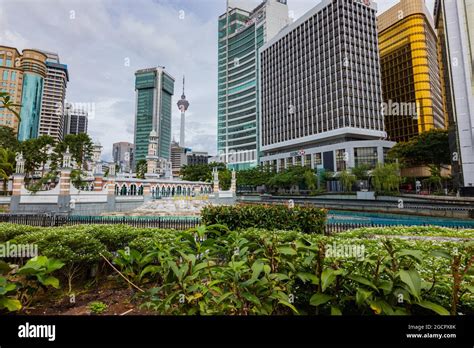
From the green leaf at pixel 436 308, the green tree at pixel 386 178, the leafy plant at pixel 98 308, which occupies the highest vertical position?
the green tree at pixel 386 178

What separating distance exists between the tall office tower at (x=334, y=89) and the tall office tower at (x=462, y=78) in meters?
16.1

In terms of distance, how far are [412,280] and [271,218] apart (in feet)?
21.5

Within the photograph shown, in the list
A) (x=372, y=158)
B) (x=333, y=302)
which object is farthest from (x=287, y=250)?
(x=372, y=158)

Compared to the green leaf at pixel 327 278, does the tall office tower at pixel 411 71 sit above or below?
above

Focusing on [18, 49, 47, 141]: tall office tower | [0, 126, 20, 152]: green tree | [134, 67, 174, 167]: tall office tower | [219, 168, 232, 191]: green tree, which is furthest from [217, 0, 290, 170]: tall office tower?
[18, 49, 47, 141]: tall office tower

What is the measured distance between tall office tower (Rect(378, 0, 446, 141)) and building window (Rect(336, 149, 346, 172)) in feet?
63.2

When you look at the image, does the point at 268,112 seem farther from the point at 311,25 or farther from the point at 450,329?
the point at 450,329

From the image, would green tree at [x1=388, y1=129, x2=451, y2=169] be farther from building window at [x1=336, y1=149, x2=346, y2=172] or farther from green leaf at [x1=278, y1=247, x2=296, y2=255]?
green leaf at [x1=278, y1=247, x2=296, y2=255]

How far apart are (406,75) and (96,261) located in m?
77.2

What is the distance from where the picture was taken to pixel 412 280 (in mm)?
1635

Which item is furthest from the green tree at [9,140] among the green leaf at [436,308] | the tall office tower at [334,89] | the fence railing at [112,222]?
the tall office tower at [334,89]

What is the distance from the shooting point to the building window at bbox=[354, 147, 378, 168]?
43938 millimetres

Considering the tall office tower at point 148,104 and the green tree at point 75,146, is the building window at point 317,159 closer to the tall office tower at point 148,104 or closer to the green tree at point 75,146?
the green tree at point 75,146

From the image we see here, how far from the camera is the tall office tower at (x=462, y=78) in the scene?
2605 cm
